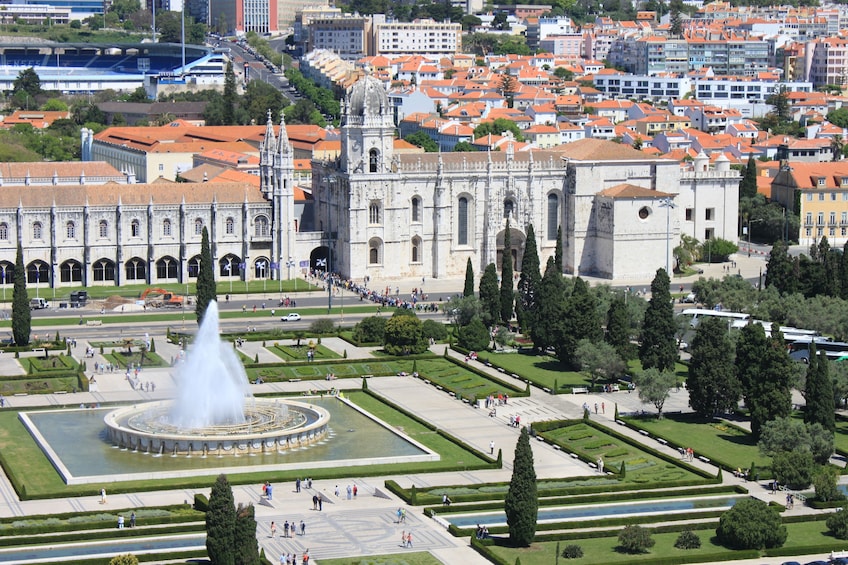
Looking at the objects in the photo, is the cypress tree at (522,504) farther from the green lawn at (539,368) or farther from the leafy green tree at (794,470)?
the green lawn at (539,368)

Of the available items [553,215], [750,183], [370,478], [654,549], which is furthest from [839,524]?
[750,183]

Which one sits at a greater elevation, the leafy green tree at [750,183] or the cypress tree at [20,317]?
the leafy green tree at [750,183]

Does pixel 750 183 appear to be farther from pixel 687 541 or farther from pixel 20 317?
pixel 687 541

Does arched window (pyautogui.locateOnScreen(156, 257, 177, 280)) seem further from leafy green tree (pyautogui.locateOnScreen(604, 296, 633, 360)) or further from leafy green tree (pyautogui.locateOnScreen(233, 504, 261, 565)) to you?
leafy green tree (pyautogui.locateOnScreen(233, 504, 261, 565))

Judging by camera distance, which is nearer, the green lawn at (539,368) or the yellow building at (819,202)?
the green lawn at (539,368)

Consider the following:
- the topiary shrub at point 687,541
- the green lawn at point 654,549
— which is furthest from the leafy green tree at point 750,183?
the topiary shrub at point 687,541
